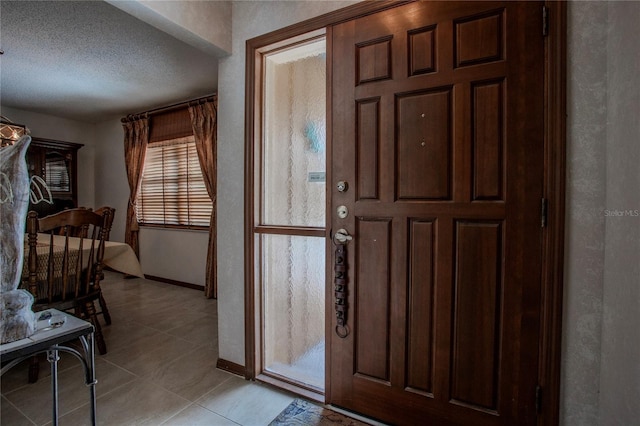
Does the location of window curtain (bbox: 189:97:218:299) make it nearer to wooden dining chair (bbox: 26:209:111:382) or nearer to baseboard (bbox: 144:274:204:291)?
baseboard (bbox: 144:274:204:291)

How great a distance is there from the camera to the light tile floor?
160 cm

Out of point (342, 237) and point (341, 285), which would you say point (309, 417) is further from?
point (342, 237)

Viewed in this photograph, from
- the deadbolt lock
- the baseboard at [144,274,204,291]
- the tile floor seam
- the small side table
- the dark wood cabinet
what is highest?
the dark wood cabinet

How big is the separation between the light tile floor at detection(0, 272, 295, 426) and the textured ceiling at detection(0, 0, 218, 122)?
251 cm

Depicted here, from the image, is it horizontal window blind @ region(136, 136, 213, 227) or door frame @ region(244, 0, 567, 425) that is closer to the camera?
door frame @ region(244, 0, 567, 425)

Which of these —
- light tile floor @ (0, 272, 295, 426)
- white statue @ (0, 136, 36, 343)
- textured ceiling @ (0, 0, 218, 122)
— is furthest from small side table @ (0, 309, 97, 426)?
textured ceiling @ (0, 0, 218, 122)

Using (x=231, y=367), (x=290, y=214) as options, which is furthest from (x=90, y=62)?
(x=231, y=367)

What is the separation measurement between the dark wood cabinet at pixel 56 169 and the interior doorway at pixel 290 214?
13.9ft

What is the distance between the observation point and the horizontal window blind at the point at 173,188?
4090 millimetres

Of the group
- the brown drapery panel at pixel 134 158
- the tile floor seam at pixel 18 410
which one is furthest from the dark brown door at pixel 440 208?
the brown drapery panel at pixel 134 158

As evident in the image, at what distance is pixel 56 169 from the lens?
462 cm

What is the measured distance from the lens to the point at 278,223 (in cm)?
195

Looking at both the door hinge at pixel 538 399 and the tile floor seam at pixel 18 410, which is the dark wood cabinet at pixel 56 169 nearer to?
the tile floor seam at pixel 18 410

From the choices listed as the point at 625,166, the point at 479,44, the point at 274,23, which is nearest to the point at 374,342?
the point at 625,166
